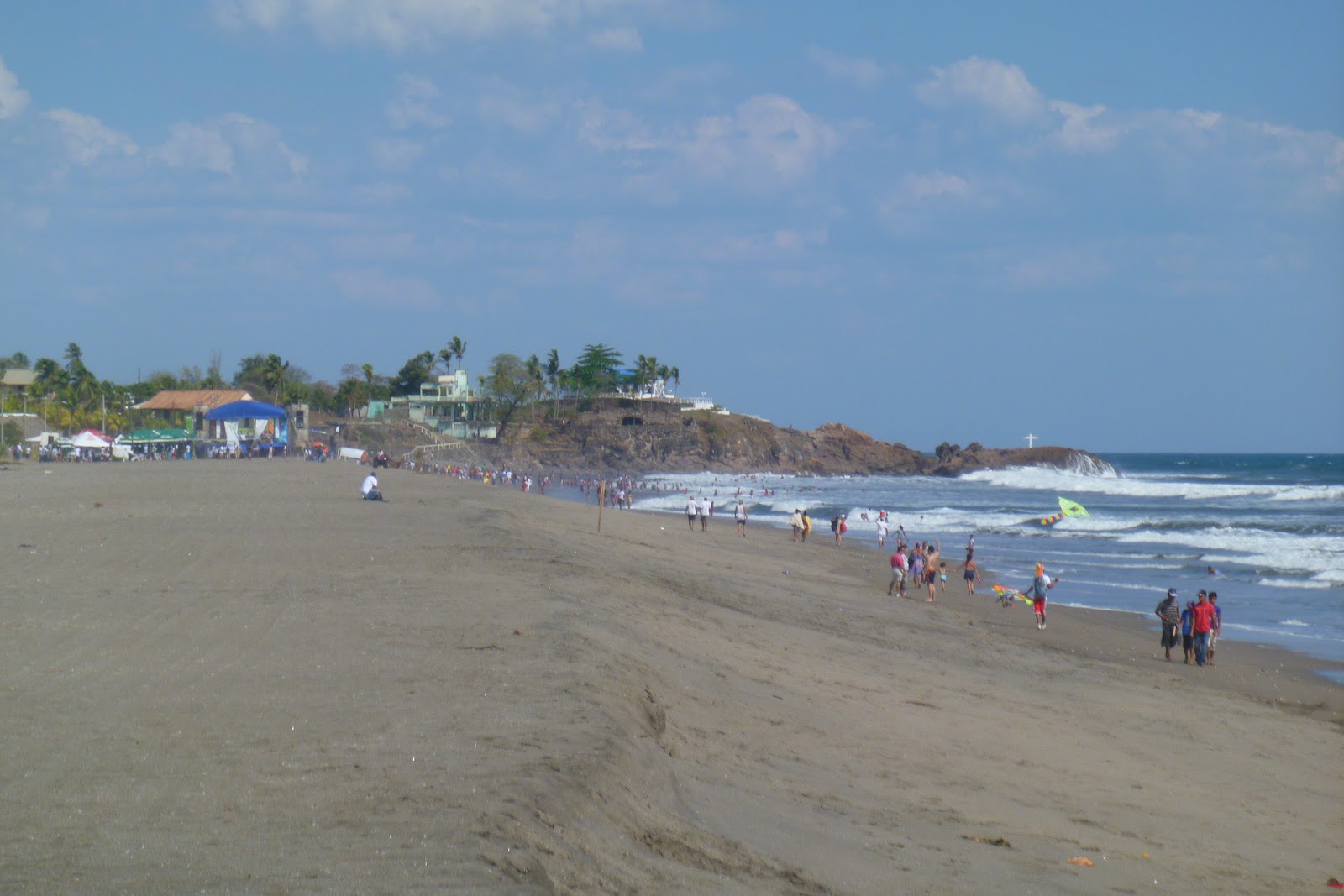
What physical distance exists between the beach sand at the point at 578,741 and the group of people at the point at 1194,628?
1.80 feet

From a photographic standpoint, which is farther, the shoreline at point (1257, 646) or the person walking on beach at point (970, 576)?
the person walking on beach at point (970, 576)

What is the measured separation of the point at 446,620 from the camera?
973 centimetres

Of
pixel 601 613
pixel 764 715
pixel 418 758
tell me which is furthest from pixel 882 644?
pixel 418 758

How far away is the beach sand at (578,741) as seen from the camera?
4.57m

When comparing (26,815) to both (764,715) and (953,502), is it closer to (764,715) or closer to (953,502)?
(764,715)

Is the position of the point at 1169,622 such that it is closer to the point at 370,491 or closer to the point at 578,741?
the point at 578,741

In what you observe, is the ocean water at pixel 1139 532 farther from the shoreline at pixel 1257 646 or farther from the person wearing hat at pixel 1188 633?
the person wearing hat at pixel 1188 633

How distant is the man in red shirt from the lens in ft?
48.0

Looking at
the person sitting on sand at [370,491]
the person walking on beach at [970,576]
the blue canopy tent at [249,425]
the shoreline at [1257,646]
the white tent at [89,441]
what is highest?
the blue canopy tent at [249,425]

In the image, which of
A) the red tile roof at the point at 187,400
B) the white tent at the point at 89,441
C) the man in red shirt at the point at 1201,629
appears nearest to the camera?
the man in red shirt at the point at 1201,629

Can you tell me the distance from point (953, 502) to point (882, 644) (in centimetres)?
4422

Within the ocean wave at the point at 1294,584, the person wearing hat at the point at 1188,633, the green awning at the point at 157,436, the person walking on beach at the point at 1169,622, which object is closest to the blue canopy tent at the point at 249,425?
the green awning at the point at 157,436

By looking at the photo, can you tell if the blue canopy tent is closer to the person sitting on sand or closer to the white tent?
the white tent

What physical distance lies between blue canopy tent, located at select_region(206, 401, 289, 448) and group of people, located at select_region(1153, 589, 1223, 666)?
5344 cm
